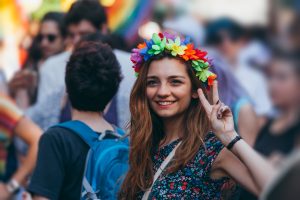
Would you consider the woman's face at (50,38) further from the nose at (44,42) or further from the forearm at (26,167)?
the forearm at (26,167)

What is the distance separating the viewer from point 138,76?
11.4ft

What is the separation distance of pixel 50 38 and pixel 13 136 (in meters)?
2.30

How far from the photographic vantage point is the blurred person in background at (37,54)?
6301 millimetres

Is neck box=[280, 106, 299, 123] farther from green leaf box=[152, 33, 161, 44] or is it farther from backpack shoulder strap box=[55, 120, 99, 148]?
backpack shoulder strap box=[55, 120, 99, 148]

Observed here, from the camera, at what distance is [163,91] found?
329 centimetres

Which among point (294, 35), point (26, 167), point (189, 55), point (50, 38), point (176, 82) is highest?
point (294, 35)

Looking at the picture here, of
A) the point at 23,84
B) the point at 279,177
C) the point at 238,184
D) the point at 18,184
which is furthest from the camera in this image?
the point at 23,84

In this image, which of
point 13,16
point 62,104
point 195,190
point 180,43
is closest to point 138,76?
point 180,43

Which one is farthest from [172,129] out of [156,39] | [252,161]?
[252,161]

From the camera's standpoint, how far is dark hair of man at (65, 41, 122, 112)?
12.3 feet

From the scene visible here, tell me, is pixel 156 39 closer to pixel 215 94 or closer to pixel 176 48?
pixel 176 48

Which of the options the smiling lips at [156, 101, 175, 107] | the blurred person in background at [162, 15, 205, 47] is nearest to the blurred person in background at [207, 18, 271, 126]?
the blurred person in background at [162, 15, 205, 47]

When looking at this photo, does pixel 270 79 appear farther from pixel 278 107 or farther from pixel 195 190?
pixel 195 190

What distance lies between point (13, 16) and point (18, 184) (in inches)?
183
